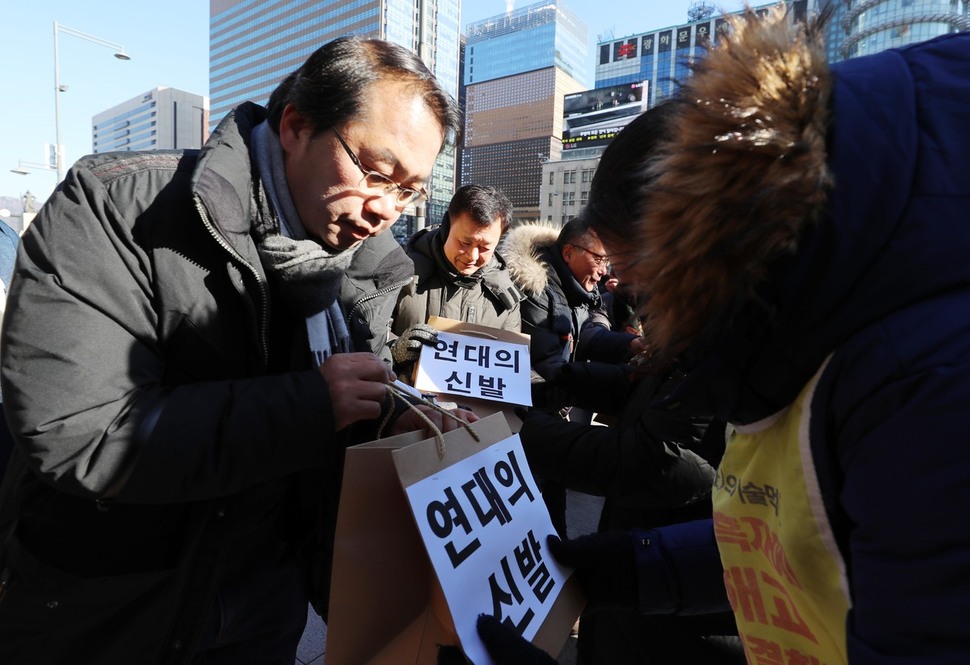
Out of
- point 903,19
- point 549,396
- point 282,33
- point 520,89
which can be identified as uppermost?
point 282,33

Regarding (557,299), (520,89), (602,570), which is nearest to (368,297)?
(602,570)

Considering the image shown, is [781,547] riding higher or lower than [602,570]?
higher

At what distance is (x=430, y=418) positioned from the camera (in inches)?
47.8

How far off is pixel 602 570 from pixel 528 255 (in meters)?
2.44

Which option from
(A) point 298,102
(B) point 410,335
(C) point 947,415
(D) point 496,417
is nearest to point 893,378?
(C) point 947,415

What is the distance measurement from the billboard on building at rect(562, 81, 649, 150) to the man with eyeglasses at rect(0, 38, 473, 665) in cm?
5602

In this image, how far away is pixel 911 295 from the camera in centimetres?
57

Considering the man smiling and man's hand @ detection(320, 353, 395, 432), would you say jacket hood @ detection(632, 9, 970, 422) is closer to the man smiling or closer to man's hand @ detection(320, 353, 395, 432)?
man's hand @ detection(320, 353, 395, 432)

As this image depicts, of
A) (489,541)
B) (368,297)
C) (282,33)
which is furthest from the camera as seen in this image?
(282,33)

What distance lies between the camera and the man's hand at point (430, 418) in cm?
127

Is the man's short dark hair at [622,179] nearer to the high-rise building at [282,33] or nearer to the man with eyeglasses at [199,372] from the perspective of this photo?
the man with eyeglasses at [199,372]

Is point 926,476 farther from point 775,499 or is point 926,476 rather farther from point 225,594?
point 225,594

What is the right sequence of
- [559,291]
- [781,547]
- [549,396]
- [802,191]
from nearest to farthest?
[802,191] → [781,547] → [549,396] → [559,291]

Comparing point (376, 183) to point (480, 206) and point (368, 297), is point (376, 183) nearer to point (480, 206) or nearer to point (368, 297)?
point (368, 297)
